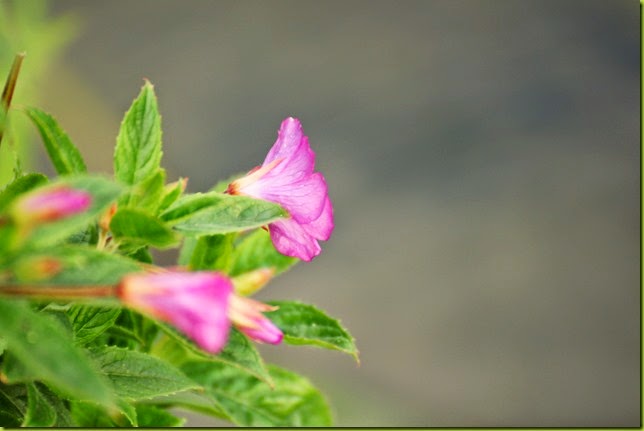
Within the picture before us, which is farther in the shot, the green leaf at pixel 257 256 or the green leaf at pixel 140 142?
the green leaf at pixel 257 256

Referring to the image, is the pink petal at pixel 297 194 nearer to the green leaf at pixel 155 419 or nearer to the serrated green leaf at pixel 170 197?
the serrated green leaf at pixel 170 197

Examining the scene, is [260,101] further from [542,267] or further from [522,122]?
[542,267]

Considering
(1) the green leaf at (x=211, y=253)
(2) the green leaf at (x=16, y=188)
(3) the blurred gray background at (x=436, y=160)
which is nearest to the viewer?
(2) the green leaf at (x=16, y=188)

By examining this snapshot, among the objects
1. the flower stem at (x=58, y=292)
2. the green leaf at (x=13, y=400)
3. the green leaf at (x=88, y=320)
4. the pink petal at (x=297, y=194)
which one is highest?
the pink petal at (x=297, y=194)

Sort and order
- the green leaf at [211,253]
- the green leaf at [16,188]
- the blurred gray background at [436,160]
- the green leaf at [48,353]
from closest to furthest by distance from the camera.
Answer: the green leaf at [48,353] → the green leaf at [16,188] → the green leaf at [211,253] → the blurred gray background at [436,160]

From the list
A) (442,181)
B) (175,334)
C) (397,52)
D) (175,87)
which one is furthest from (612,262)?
(175,334)

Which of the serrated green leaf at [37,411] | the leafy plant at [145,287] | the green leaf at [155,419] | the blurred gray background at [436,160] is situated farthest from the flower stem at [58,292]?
the blurred gray background at [436,160]
